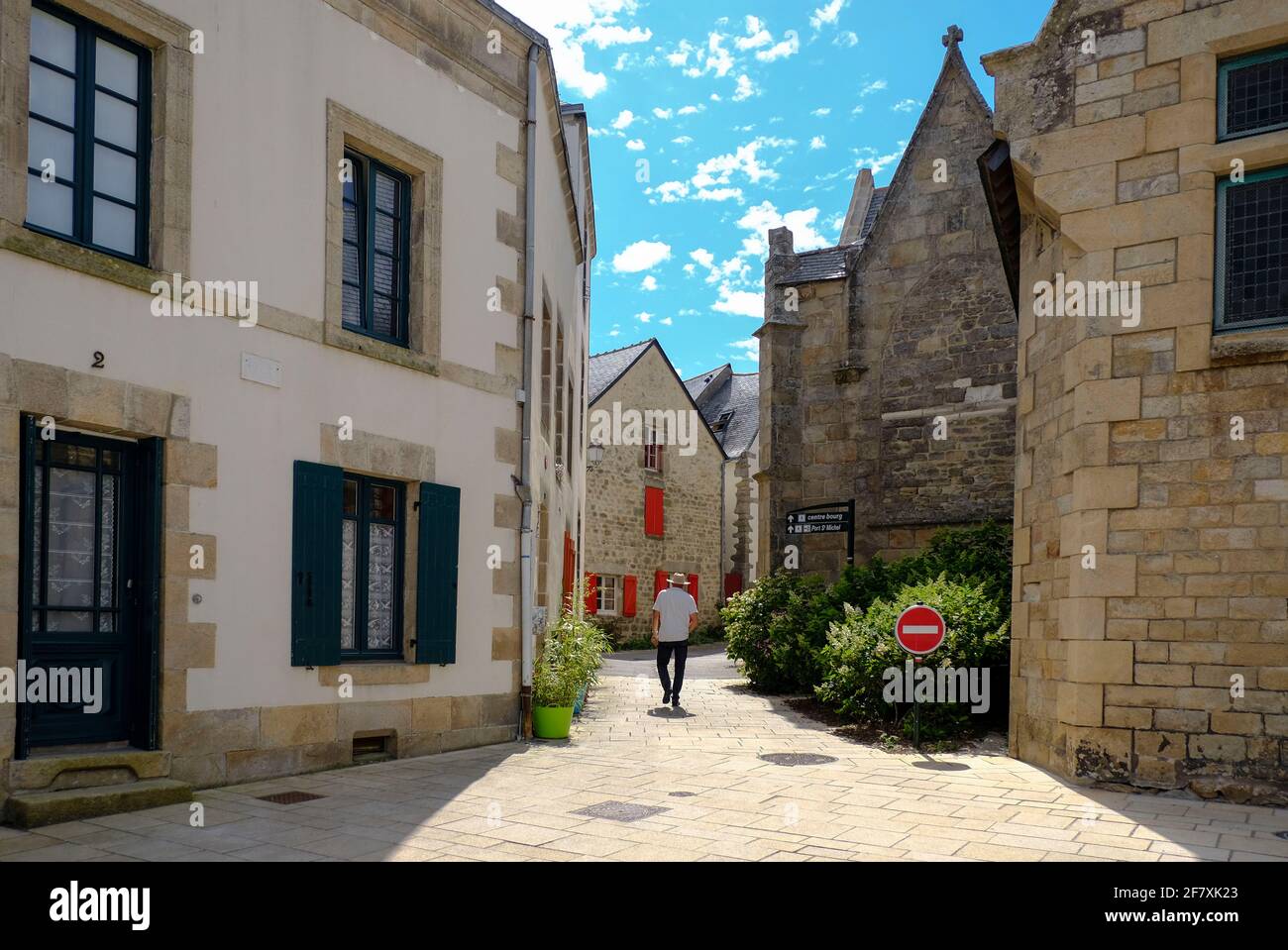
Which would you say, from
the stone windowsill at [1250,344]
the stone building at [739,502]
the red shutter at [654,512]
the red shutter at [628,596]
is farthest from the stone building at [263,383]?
the stone building at [739,502]

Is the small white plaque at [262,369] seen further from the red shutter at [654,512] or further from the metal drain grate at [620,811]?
the red shutter at [654,512]

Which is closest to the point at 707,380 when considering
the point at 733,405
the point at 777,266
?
the point at 733,405

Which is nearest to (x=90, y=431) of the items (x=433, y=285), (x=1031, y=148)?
(x=433, y=285)

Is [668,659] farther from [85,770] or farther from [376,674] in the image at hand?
[85,770]

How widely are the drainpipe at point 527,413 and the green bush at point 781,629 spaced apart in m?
3.84

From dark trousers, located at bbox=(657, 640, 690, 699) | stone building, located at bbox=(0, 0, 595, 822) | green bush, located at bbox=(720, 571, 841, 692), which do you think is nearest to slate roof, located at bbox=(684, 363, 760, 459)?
green bush, located at bbox=(720, 571, 841, 692)

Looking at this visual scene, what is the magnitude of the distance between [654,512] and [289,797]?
19.1 metres

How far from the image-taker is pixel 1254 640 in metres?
6.18

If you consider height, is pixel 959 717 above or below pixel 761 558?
below

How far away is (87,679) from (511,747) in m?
3.35

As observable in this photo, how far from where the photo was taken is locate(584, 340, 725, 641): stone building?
23.5 metres

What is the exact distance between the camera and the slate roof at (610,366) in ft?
82.4

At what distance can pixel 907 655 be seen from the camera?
29.7ft

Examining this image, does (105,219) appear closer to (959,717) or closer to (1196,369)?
(1196,369)
